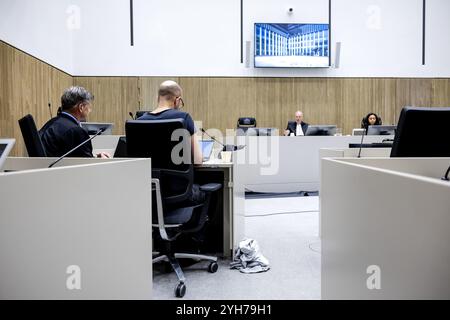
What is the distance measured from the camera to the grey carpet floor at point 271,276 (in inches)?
68.5

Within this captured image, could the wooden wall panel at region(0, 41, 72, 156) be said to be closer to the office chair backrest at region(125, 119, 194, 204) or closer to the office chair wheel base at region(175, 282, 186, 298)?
the office chair backrest at region(125, 119, 194, 204)

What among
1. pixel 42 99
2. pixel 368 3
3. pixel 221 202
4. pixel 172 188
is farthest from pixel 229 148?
pixel 368 3

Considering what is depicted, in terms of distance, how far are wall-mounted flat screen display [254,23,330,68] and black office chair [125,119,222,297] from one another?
5.07 meters

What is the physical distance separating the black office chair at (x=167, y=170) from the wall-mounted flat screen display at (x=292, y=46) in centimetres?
507

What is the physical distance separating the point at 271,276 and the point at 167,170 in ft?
2.85

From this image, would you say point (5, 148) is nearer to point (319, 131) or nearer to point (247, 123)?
point (319, 131)

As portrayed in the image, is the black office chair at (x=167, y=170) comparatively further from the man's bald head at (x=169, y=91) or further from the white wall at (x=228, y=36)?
the white wall at (x=228, y=36)

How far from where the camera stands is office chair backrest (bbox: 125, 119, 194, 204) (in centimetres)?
178

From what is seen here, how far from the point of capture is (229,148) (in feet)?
9.18

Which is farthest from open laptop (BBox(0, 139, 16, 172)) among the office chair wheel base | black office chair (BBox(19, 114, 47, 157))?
the office chair wheel base
